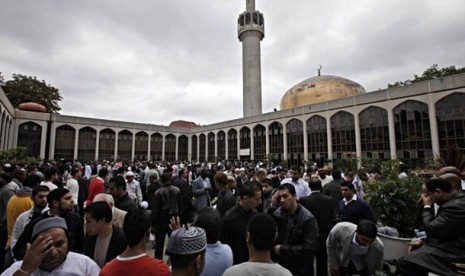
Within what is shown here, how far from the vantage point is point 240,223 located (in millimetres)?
3141

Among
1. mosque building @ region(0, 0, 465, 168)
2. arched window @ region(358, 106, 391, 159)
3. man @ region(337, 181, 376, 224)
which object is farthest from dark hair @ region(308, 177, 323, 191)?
arched window @ region(358, 106, 391, 159)

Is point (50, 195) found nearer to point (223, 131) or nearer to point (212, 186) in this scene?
point (212, 186)

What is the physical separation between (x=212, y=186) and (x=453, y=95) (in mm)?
23450

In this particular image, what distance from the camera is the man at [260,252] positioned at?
1.68 metres

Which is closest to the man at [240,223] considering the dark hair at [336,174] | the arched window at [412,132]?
the dark hair at [336,174]

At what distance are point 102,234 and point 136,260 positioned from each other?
1.07 m

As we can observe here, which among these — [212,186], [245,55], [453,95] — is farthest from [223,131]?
[212,186]

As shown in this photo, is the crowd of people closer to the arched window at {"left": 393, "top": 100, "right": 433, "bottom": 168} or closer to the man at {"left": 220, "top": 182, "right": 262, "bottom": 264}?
the man at {"left": 220, "top": 182, "right": 262, "bottom": 264}

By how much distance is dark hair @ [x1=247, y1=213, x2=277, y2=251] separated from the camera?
71.9 inches

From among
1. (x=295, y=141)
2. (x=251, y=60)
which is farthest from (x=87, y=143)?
(x=295, y=141)

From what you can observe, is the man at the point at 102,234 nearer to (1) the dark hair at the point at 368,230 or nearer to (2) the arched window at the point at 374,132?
(1) the dark hair at the point at 368,230

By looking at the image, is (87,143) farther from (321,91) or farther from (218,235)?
(218,235)

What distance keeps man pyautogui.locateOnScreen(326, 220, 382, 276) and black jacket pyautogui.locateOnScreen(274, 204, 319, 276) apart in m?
0.60

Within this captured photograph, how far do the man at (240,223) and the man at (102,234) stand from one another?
Answer: 4.18 feet
